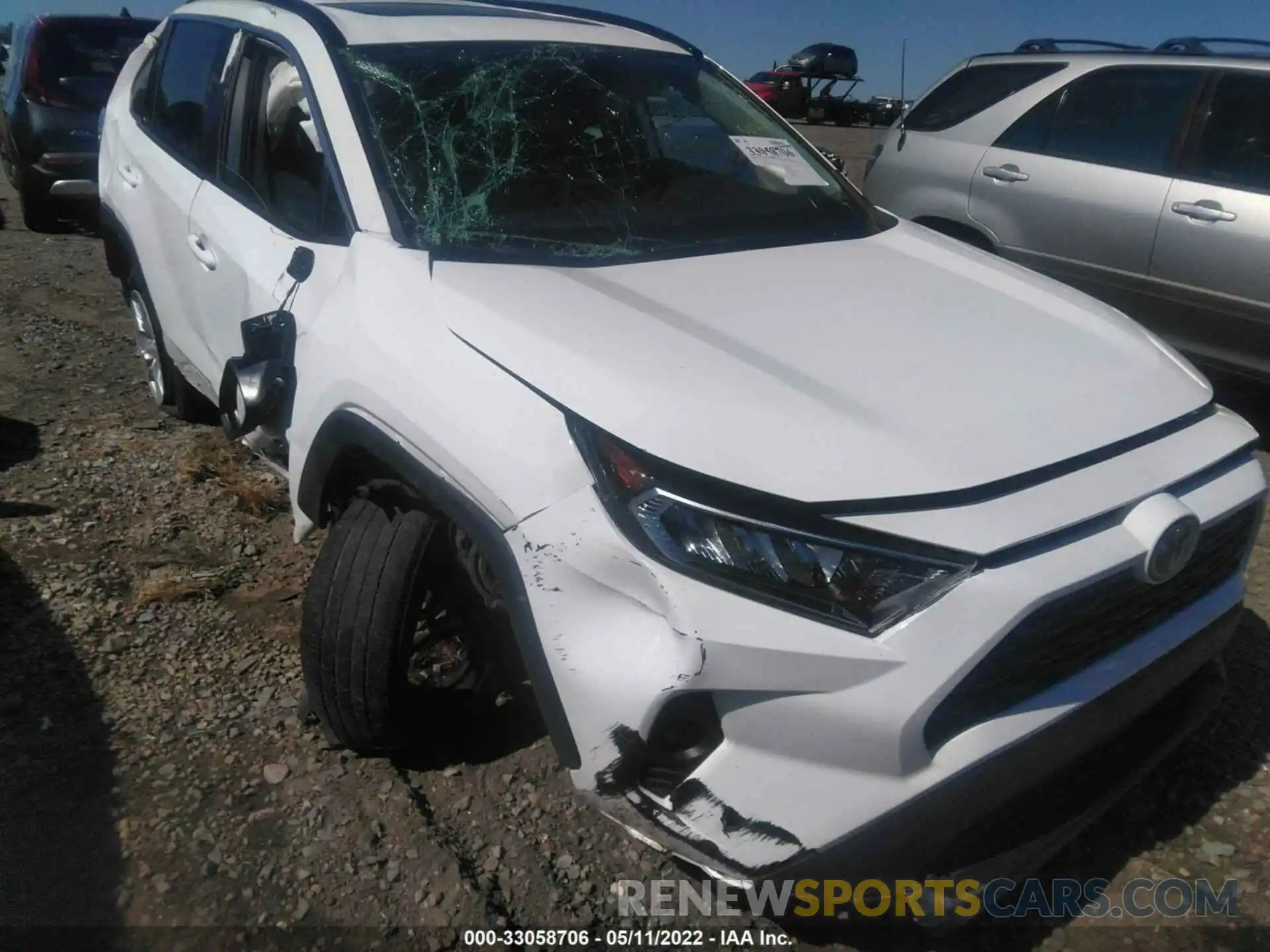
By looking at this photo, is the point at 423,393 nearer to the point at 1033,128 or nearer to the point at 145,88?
the point at 145,88

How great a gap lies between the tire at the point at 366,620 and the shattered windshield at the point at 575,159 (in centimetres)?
64

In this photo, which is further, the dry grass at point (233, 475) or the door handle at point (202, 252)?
the dry grass at point (233, 475)

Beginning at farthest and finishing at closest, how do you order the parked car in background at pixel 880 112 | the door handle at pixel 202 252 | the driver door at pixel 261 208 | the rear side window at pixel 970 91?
the parked car in background at pixel 880 112
the rear side window at pixel 970 91
the door handle at pixel 202 252
the driver door at pixel 261 208

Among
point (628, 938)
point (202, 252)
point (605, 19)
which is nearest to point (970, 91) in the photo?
point (605, 19)

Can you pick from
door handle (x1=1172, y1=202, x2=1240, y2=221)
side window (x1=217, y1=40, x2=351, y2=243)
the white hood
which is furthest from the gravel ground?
door handle (x1=1172, y1=202, x2=1240, y2=221)

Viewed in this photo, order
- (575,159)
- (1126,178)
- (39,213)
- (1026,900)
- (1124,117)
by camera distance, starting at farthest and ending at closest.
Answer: (39,213)
(1124,117)
(1126,178)
(575,159)
(1026,900)

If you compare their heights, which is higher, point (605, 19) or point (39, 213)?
point (605, 19)

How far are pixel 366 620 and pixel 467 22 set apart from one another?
1.82m

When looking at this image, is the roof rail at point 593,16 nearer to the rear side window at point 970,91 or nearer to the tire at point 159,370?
the tire at point 159,370

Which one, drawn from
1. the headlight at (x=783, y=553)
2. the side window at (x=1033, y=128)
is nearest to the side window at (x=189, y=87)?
the headlight at (x=783, y=553)

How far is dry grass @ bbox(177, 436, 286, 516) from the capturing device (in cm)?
377

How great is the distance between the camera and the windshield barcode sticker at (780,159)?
123 inches

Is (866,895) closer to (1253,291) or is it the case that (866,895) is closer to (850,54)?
(1253,291)

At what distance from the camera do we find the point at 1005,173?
211 inches
